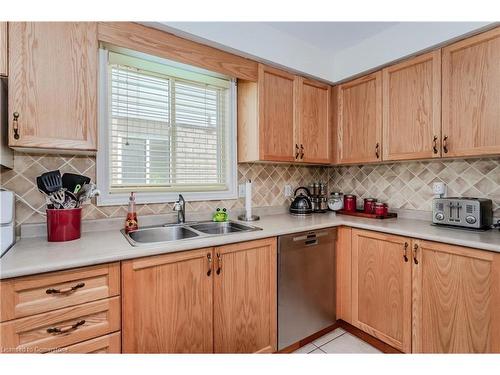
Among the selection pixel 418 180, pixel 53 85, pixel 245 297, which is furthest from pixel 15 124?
pixel 418 180

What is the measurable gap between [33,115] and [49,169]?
0.39 meters

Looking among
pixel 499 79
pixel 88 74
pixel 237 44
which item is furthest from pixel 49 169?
pixel 499 79

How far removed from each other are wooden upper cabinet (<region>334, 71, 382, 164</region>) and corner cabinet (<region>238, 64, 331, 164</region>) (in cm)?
12

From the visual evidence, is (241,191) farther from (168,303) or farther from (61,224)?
(61,224)

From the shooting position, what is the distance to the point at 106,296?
119 centimetres

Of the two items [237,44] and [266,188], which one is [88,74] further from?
[266,188]

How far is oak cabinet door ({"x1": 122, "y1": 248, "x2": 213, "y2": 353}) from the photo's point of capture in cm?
125

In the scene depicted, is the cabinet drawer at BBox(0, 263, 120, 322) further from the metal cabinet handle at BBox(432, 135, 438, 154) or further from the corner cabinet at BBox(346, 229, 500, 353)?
the metal cabinet handle at BBox(432, 135, 438, 154)

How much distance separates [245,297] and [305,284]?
1.68 ft

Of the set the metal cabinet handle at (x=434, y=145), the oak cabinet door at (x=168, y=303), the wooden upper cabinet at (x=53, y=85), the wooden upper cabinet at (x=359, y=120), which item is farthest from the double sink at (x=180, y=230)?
the metal cabinet handle at (x=434, y=145)

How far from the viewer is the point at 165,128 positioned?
2.06 m

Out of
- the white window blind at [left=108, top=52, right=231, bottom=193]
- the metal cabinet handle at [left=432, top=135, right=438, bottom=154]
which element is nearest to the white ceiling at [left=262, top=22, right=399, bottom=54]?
the white window blind at [left=108, top=52, right=231, bottom=193]

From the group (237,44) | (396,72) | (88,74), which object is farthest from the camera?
(396,72)

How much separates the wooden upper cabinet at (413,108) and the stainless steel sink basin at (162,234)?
1.70 meters
